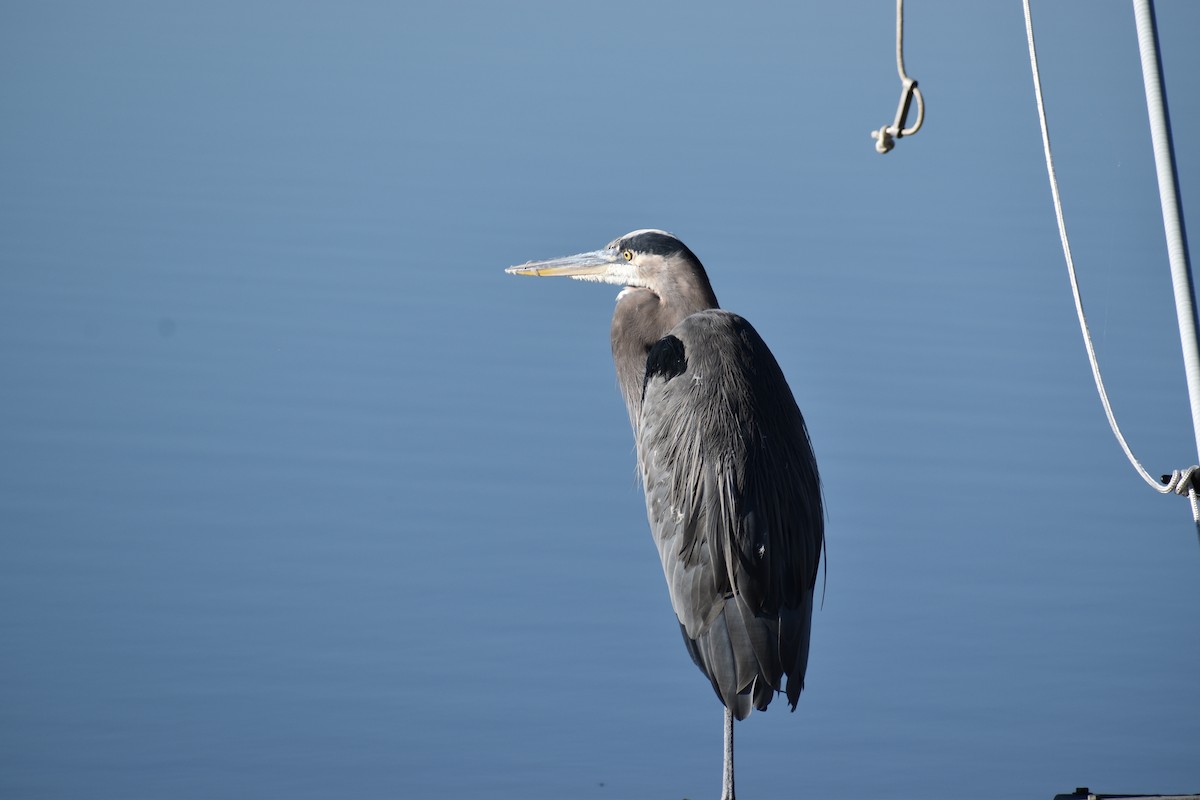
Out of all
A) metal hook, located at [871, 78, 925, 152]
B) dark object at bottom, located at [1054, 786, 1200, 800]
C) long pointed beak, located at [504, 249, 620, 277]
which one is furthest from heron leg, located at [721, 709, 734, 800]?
long pointed beak, located at [504, 249, 620, 277]

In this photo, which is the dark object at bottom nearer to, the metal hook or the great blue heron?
the great blue heron

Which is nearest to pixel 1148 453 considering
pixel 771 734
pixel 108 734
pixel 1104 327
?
pixel 1104 327

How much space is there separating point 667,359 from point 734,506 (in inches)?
19.2

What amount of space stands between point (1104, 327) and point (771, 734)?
3294 mm

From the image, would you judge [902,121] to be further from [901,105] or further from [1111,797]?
[1111,797]

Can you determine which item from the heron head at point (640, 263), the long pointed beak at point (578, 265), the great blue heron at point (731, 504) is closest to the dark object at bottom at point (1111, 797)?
the great blue heron at point (731, 504)

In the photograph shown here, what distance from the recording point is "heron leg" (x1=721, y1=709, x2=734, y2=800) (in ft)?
11.0

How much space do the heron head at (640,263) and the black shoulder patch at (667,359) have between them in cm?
38

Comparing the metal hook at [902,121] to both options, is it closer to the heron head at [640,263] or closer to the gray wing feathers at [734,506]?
the gray wing feathers at [734,506]

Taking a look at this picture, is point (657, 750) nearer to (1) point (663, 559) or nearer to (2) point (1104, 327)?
(1) point (663, 559)

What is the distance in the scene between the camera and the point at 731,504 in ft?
11.5

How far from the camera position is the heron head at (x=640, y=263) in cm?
425

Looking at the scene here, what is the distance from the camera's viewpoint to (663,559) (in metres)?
3.71

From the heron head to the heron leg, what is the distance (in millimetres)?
1300
